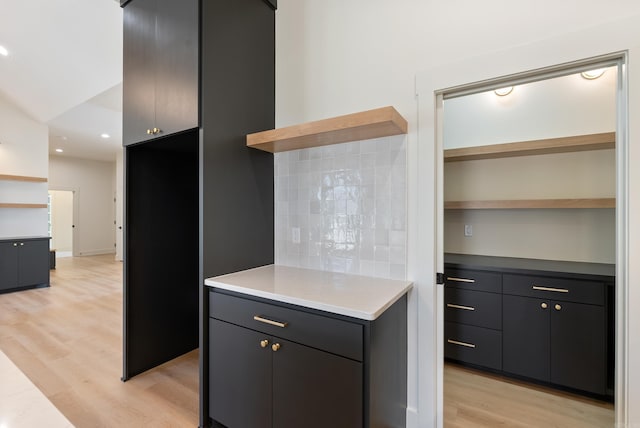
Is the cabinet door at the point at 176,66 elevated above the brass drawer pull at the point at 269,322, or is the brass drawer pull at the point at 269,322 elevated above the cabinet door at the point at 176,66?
the cabinet door at the point at 176,66

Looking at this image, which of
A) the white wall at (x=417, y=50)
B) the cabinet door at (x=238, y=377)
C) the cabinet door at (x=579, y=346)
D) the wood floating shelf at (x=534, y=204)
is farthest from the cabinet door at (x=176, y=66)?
the cabinet door at (x=579, y=346)

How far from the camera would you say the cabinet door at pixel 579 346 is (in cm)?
192

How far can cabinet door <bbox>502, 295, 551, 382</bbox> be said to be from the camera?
208cm

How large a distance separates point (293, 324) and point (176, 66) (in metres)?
1.66

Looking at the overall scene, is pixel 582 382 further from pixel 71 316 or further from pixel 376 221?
pixel 71 316

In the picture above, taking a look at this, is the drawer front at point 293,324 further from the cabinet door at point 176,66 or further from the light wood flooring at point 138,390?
the cabinet door at point 176,66

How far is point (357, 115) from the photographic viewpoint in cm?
152

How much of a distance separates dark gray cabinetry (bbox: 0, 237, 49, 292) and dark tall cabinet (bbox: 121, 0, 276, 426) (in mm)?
4191

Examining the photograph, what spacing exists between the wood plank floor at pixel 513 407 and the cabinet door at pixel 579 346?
122 millimetres

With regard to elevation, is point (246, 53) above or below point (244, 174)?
above

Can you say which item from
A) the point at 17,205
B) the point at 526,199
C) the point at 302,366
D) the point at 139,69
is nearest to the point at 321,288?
the point at 302,366

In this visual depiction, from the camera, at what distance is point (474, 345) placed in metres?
2.34

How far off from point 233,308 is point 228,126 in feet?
3.60

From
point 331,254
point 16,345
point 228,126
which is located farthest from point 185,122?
point 16,345
